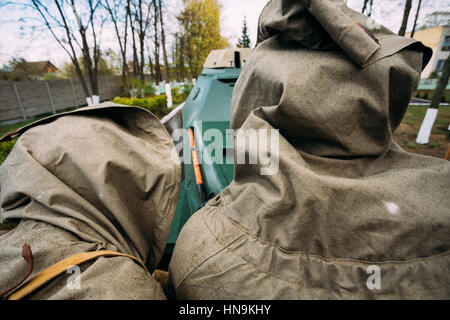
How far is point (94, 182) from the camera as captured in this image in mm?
912

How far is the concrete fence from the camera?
11591mm

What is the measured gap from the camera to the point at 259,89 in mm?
1104

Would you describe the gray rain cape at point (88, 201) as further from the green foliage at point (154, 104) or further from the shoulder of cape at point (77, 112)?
the green foliage at point (154, 104)

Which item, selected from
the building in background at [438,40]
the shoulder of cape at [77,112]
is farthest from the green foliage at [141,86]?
the building in background at [438,40]

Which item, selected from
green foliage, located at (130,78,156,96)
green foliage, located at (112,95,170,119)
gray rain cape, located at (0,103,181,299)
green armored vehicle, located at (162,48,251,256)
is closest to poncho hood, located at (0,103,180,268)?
gray rain cape, located at (0,103,181,299)

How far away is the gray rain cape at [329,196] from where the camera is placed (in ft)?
2.34

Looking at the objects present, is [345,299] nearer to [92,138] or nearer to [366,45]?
[366,45]

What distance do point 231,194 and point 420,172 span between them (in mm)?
735

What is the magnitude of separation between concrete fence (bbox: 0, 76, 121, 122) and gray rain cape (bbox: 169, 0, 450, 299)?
50.6ft

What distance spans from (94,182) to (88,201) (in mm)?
101

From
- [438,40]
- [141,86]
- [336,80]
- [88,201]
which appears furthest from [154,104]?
[438,40]

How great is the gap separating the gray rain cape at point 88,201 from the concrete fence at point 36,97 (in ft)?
48.5

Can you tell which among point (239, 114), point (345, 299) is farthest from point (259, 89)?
point (345, 299)
